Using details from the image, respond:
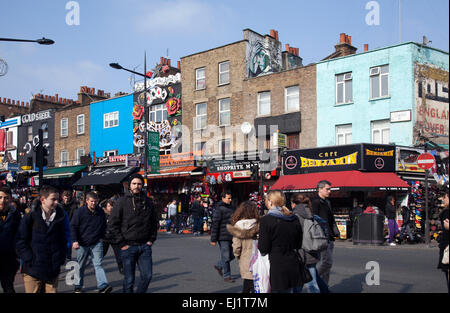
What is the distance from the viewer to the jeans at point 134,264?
21.8 ft

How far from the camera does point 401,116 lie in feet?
76.8

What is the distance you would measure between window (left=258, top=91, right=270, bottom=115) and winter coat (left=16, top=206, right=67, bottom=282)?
22793mm

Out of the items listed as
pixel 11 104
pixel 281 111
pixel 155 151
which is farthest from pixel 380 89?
pixel 11 104

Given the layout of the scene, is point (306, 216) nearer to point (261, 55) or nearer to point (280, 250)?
point (280, 250)

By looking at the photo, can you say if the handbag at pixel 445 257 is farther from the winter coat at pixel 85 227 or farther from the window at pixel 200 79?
the window at pixel 200 79

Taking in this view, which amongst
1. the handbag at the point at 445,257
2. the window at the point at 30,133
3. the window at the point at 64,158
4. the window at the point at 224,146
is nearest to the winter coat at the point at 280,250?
the handbag at the point at 445,257

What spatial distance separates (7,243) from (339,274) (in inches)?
266

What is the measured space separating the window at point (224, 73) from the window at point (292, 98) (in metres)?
4.26

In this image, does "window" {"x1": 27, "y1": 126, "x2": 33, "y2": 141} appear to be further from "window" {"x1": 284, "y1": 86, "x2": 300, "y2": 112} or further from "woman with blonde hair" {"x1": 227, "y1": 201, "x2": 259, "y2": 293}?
"woman with blonde hair" {"x1": 227, "y1": 201, "x2": 259, "y2": 293}

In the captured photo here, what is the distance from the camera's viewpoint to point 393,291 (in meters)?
8.59

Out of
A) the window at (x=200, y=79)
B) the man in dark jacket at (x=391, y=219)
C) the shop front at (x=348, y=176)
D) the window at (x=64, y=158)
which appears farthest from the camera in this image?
the window at (x=64, y=158)

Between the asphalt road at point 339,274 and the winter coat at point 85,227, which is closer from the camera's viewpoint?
the winter coat at point 85,227

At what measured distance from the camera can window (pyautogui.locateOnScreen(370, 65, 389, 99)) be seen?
24.2 meters

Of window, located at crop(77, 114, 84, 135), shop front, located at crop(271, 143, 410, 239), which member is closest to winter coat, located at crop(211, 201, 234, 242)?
shop front, located at crop(271, 143, 410, 239)
